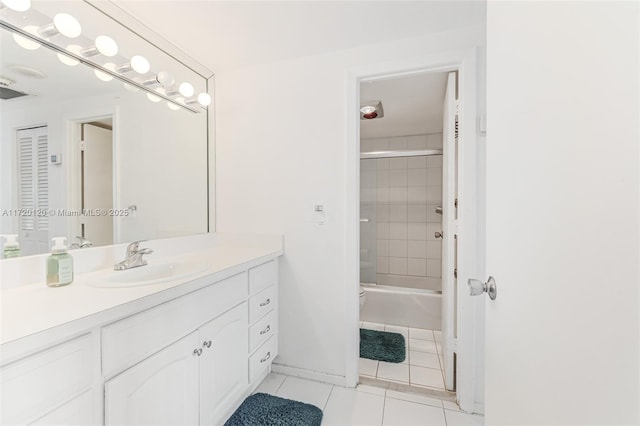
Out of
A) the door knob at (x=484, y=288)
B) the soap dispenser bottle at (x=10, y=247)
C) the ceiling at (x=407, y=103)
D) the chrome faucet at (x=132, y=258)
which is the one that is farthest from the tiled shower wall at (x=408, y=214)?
the soap dispenser bottle at (x=10, y=247)

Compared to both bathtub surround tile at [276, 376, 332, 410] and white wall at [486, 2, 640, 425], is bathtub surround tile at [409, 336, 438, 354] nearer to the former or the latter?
bathtub surround tile at [276, 376, 332, 410]

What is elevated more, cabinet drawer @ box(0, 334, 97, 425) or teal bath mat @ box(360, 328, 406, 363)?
cabinet drawer @ box(0, 334, 97, 425)

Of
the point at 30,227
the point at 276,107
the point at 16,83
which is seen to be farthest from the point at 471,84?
the point at 30,227

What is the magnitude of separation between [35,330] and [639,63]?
1.18 meters

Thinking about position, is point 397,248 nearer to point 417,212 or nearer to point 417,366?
point 417,212

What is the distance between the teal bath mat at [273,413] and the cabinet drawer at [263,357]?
13 cm

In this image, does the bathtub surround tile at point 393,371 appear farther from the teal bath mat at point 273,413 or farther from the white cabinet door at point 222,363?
the white cabinet door at point 222,363

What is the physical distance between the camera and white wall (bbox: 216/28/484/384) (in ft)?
5.83

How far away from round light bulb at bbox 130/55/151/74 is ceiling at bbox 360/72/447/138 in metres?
1.30

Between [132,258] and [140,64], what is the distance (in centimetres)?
103

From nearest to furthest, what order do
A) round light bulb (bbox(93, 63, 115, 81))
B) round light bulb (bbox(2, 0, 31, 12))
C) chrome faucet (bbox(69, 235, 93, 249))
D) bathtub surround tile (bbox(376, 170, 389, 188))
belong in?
round light bulb (bbox(2, 0, 31, 12)) < chrome faucet (bbox(69, 235, 93, 249)) < round light bulb (bbox(93, 63, 115, 81)) < bathtub surround tile (bbox(376, 170, 389, 188))

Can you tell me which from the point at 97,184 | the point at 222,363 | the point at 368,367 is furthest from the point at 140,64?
the point at 368,367

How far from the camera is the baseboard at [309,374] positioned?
1.80 m

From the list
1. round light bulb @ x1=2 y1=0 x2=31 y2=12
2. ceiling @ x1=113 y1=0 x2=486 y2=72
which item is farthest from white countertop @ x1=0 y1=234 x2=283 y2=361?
ceiling @ x1=113 y1=0 x2=486 y2=72
